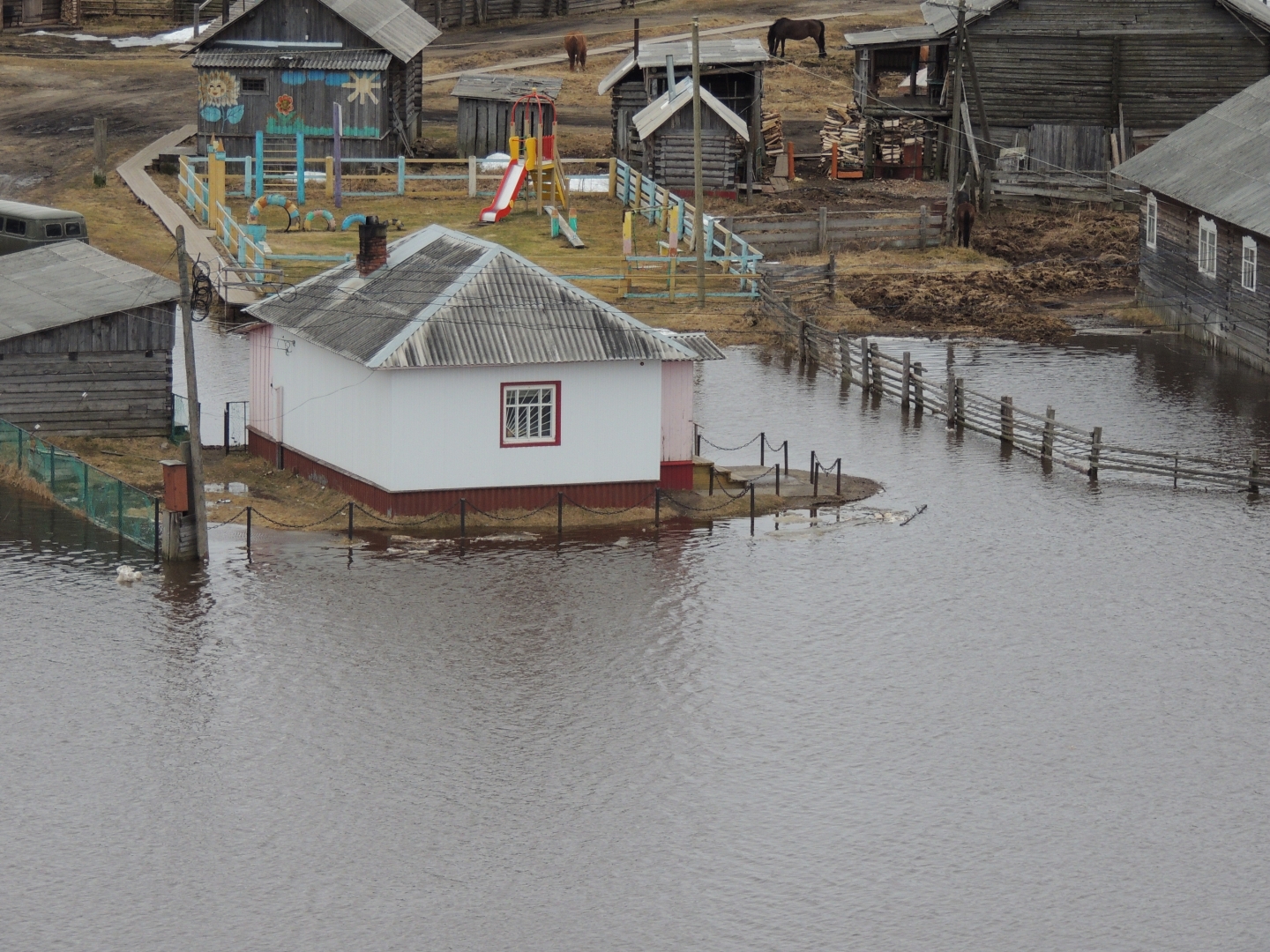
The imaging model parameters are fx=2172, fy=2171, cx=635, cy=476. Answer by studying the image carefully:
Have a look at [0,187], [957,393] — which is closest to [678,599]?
[957,393]

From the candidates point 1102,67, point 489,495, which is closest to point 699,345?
point 489,495

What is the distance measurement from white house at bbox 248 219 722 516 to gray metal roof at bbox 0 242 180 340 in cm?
424

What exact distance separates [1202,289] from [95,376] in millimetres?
26623

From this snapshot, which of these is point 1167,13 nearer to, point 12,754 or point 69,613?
point 69,613

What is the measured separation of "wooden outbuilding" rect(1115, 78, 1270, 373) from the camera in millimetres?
48438

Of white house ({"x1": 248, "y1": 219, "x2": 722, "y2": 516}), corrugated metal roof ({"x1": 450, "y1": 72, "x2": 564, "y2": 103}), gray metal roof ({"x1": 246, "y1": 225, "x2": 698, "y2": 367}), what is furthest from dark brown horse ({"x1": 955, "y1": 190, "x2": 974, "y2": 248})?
gray metal roof ({"x1": 246, "y1": 225, "x2": 698, "y2": 367})

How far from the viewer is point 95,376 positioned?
132 feet

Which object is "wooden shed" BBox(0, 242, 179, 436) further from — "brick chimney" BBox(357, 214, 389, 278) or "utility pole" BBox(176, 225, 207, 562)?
"utility pole" BBox(176, 225, 207, 562)

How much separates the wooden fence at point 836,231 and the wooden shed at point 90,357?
2272cm

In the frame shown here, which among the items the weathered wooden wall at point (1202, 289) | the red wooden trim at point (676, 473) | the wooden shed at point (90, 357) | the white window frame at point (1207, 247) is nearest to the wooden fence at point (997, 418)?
the weathered wooden wall at point (1202, 289)

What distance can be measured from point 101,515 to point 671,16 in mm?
60557

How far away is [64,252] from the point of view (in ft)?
145

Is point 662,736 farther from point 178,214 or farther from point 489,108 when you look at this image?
point 489,108

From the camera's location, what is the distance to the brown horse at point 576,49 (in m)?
83.1
